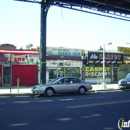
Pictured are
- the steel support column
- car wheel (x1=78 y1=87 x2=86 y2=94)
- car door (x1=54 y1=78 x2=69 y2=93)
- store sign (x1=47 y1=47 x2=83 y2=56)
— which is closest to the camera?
car door (x1=54 y1=78 x2=69 y2=93)

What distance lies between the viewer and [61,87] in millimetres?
16188

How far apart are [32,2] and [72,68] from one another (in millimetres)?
11224

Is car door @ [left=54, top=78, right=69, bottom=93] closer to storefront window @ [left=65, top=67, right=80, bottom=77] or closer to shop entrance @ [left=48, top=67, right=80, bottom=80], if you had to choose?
shop entrance @ [left=48, top=67, right=80, bottom=80]

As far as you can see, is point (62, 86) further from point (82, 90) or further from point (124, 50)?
point (124, 50)

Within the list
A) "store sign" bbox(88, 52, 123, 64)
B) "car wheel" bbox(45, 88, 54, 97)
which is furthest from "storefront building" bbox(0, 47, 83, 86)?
"car wheel" bbox(45, 88, 54, 97)

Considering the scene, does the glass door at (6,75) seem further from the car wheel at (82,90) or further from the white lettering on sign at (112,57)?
the white lettering on sign at (112,57)

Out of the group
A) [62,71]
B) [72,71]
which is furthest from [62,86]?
[72,71]

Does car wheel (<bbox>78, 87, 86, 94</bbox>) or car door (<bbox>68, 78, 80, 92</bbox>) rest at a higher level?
car door (<bbox>68, 78, 80, 92</bbox>)

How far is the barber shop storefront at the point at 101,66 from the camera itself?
28047 millimetres

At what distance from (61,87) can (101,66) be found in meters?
13.9

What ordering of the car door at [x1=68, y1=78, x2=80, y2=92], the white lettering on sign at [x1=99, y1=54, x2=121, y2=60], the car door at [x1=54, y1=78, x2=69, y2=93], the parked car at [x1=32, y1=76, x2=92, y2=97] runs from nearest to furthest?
the parked car at [x1=32, y1=76, x2=92, y2=97] < the car door at [x1=54, y1=78, x2=69, y2=93] < the car door at [x1=68, y1=78, x2=80, y2=92] < the white lettering on sign at [x1=99, y1=54, x2=121, y2=60]

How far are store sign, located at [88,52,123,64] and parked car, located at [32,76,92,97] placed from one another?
36.2 feet

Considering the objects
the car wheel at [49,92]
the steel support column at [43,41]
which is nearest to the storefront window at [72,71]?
the steel support column at [43,41]

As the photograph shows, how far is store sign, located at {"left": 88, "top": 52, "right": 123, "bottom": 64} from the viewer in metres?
28.0
